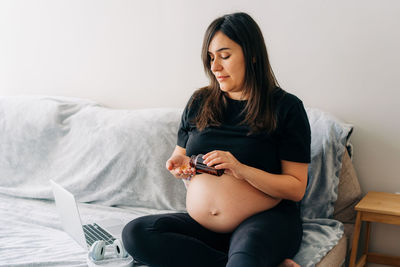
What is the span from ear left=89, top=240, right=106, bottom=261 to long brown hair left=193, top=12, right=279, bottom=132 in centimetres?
48

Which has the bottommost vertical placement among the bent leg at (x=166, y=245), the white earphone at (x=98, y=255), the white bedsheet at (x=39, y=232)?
the white bedsheet at (x=39, y=232)

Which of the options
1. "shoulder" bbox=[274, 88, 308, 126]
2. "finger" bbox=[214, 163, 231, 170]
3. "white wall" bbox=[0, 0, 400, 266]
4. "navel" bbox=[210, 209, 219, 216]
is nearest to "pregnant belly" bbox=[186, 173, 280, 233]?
"navel" bbox=[210, 209, 219, 216]

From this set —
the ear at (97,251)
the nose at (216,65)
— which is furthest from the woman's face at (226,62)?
the ear at (97,251)

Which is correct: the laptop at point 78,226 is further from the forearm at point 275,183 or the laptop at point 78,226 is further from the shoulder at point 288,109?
the shoulder at point 288,109

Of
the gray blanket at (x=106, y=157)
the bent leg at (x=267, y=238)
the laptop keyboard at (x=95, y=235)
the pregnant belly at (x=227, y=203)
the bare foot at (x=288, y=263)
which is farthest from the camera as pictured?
the gray blanket at (x=106, y=157)

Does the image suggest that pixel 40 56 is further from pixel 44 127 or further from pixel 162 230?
pixel 162 230

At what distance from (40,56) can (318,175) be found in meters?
1.74

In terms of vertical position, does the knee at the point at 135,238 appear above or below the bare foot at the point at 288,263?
above

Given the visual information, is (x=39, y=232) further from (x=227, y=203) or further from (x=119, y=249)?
(x=227, y=203)

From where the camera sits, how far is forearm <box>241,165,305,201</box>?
1278mm

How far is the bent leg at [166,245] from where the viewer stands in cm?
122

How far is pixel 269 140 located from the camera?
1.38 metres

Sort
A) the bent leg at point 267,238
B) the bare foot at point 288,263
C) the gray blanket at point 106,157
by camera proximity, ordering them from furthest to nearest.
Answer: the gray blanket at point 106,157
the bare foot at point 288,263
the bent leg at point 267,238

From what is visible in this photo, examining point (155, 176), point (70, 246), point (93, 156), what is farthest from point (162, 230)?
point (93, 156)
